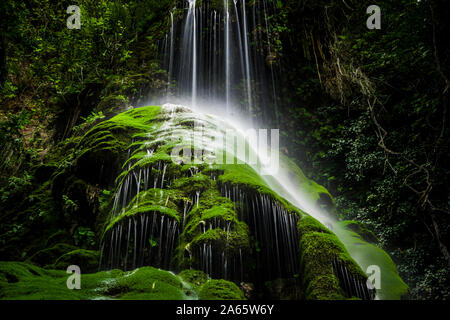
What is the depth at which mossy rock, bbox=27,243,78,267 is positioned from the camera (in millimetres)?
4757

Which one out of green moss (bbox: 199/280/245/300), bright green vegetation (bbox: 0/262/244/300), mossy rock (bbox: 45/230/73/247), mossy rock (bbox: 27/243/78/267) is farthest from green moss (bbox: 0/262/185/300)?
mossy rock (bbox: 45/230/73/247)

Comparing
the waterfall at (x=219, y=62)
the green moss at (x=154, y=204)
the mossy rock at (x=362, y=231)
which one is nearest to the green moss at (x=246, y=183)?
the green moss at (x=154, y=204)

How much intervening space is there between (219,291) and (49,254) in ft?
13.5

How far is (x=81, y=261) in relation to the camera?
4.19m

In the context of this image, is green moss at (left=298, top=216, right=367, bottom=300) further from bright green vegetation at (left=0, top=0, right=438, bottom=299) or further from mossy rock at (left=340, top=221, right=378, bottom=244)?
mossy rock at (left=340, top=221, right=378, bottom=244)

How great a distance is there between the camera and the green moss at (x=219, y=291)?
107 inches

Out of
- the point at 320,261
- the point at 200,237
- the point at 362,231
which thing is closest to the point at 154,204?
the point at 200,237

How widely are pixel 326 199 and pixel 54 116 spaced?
12.0m

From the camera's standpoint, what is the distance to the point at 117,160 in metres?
5.82

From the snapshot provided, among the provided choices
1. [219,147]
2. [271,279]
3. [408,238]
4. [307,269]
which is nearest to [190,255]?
[271,279]

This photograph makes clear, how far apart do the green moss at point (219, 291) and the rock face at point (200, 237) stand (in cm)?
1

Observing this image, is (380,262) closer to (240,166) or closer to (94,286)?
(240,166)

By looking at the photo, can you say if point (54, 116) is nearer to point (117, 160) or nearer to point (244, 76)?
point (117, 160)

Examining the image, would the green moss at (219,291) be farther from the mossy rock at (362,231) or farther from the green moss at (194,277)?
the mossy rock at (362,231)
